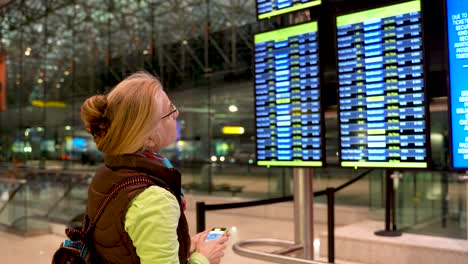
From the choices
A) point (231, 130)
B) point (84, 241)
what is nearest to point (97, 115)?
point (84, 241)

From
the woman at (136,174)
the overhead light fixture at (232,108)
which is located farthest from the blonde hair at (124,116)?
the overhead light fixture at (232,108)

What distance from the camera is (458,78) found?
7.97 ft

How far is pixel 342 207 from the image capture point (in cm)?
823

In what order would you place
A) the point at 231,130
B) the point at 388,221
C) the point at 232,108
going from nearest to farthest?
the point at 388,221, the point at 231,130, the point at 232,108

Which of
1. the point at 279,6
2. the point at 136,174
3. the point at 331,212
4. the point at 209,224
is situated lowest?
the point at 209,224

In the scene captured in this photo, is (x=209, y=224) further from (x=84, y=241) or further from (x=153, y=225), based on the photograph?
(x=153, y=225)

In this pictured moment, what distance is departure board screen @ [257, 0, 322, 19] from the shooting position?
3.04m

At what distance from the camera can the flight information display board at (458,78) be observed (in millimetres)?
2406

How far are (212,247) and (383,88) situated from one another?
64.4 inches

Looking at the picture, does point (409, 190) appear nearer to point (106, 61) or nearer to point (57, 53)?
point (106, 61)

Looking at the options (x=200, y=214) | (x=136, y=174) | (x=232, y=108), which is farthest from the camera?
(x=232, y=108)

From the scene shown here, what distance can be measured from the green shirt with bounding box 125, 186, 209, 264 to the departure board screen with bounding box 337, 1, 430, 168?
173 centimetres

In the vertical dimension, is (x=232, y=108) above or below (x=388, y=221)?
above

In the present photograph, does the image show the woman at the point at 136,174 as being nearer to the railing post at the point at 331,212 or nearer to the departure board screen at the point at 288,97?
the departure board screen at the point at 288,97
